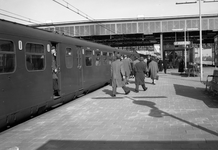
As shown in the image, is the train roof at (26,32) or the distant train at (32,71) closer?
the distant train at (32,71)

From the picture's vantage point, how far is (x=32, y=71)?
24.9 feet

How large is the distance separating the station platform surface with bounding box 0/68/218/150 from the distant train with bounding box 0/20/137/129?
483 mm

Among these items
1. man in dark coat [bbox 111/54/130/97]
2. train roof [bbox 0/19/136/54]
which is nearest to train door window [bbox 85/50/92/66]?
man in dark coat [bbox 111/54/130/97]

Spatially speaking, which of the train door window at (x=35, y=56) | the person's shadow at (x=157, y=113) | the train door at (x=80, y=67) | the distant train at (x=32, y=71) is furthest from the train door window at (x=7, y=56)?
the train door at (x=80, y=67)

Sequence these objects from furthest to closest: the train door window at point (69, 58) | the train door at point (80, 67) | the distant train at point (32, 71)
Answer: the train door at point (80, 67) < the train door window at point (69, 58) < the distant train at point (32, 71)

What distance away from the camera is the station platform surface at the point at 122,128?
5144 mm

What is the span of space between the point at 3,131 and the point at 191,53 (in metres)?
19.3

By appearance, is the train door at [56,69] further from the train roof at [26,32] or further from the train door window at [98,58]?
the train door window at [98,58]

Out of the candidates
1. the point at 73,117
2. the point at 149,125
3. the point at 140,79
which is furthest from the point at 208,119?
the point at 140,79

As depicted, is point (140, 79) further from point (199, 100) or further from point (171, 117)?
point (171, 117)

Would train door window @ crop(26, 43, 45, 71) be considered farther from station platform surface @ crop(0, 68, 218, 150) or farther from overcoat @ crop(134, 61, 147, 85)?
overcoat @ crop(134, 61, 147, 85)

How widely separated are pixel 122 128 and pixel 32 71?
3116 millimetres

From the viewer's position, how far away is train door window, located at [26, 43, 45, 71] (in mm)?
7413

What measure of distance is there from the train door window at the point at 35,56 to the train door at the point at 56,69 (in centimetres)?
108
